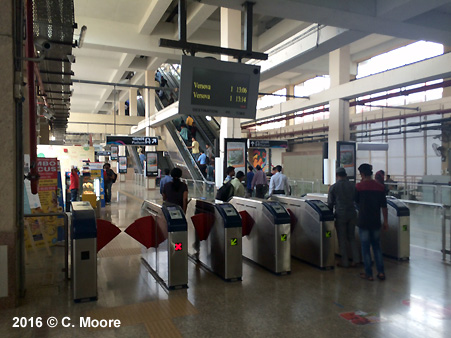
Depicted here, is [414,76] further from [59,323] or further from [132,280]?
[59,323]

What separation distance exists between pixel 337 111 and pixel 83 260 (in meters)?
9.13

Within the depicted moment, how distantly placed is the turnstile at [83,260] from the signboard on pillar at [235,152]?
239 inches

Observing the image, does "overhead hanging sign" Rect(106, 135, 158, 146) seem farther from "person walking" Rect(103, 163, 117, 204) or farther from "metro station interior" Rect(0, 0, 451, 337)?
"metro station interior" Rect(0, 0, 451, 337)

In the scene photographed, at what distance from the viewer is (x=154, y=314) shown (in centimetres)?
390

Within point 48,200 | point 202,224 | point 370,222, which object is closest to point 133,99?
point 48,200

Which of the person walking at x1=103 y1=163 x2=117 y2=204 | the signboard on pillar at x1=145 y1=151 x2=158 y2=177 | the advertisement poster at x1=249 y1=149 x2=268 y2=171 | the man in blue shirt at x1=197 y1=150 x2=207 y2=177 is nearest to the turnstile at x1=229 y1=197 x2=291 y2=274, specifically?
the person walking at x1=103 y1=163 x2=117 y2=204

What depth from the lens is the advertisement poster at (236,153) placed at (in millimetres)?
10125

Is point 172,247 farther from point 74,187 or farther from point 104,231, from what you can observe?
point 74,187

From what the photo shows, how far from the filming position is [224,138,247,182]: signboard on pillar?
10109 mm

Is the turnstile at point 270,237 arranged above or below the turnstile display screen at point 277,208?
below

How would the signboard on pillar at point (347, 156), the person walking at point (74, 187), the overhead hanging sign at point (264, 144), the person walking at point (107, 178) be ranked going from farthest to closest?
the overhead hanging sign at point (264, 144) → the person walking at point (107, 178) → the signboard on pillar at point (347, 156) → the person walking at point (74, 187)

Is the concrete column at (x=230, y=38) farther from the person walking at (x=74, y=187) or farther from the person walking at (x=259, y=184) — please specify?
the person walking at (x=74, y=187)

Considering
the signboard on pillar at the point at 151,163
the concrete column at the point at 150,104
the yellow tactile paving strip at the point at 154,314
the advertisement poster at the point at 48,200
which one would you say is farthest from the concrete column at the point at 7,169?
the signboard on pillar at the point at 151,163

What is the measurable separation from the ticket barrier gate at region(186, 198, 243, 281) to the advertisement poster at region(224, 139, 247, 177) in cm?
403
